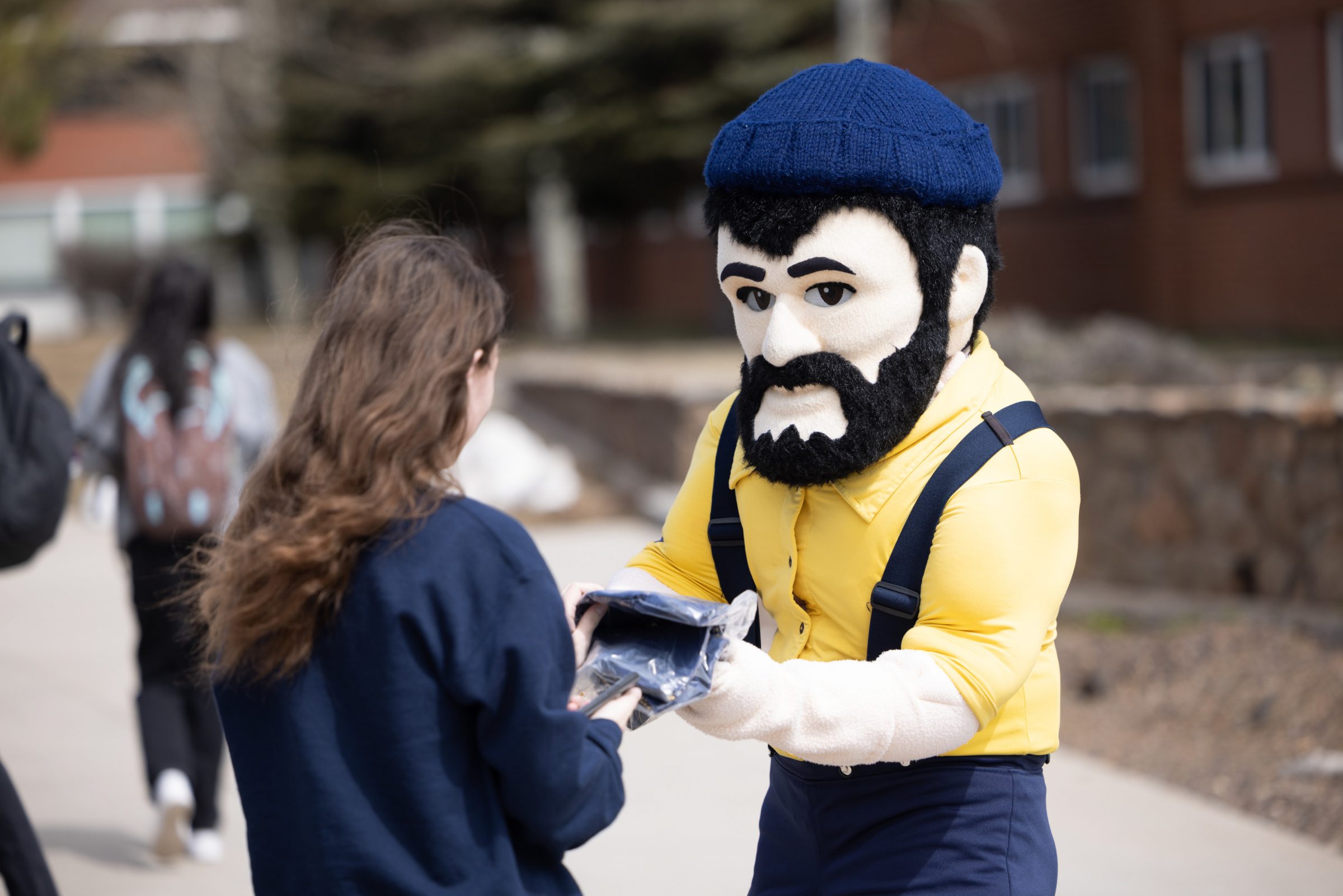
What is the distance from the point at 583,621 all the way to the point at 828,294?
Result: 61 centimetres

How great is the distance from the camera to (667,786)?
5.03 metres

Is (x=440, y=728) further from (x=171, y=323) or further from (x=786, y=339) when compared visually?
(x=171, y=323)

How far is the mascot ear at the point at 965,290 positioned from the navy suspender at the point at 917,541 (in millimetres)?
204

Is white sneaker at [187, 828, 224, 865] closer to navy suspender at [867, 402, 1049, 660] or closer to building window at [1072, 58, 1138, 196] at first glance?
navy suspender at [867, 402, 1049, 660]

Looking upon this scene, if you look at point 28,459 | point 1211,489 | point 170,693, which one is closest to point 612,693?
point 28,459

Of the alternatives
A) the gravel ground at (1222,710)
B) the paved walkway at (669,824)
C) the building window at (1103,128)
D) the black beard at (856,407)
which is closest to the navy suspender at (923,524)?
the black beard at (856,407)

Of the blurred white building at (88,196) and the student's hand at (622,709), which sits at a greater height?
the blurred white building at (88,196)

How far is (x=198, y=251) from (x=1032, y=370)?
2307 cm

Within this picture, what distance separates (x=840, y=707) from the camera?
1938 mm

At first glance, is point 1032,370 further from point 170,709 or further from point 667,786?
point 170,709

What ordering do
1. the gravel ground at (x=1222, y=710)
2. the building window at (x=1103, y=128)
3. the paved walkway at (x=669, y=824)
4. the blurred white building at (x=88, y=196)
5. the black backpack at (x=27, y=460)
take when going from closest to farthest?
the black backpack at (x=27, y=460) → the paved walkway at (x=669, y=824) → the gravel ground at (x=1222, y=710) → the building window at (x=1103, y=128) → the blurred white building at (x=88, y=196)

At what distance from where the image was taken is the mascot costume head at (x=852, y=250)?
2.12m

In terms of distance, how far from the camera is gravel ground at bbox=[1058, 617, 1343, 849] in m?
4.73

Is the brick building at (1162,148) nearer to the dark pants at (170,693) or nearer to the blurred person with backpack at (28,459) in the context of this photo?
the dark pants at (170,693)
